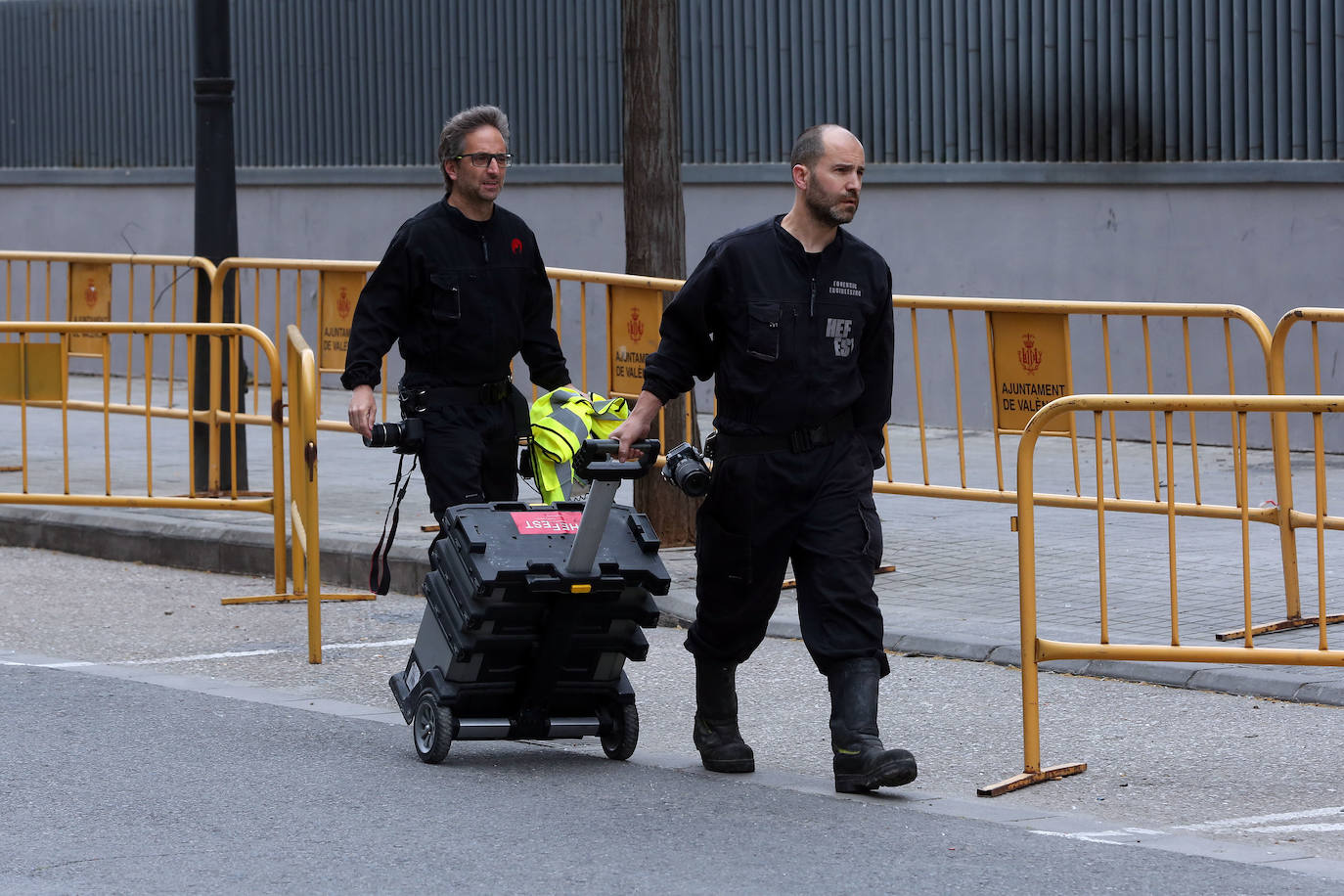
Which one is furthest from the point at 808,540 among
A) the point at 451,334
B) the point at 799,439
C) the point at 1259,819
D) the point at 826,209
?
the point at 451,334

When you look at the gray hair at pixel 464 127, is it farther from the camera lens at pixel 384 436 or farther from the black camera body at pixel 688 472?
the black camera body at pixel 688 472

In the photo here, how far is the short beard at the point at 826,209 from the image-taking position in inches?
240

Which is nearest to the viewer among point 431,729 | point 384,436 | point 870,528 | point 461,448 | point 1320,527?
point 870,528

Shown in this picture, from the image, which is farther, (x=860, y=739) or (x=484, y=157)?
(x=484, y=157)

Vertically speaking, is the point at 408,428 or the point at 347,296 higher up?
the point at 347,296

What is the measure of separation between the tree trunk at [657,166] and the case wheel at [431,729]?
11.8ft

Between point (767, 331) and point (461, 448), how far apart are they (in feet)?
5.27

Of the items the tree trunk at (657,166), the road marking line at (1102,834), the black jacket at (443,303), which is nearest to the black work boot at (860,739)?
the road marking line at (1102,834)

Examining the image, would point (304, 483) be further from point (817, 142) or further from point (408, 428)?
point (817, 142)

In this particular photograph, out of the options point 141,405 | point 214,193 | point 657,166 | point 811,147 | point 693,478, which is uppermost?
point 214,193

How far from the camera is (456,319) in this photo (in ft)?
24.2

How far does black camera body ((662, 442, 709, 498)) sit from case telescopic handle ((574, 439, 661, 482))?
0.22 ft

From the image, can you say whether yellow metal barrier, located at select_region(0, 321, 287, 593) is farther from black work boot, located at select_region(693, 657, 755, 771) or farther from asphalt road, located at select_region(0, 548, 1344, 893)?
black work boot, located at select_region(693, 657, 755, 771)

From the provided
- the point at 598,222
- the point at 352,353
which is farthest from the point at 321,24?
the point at 352,353
